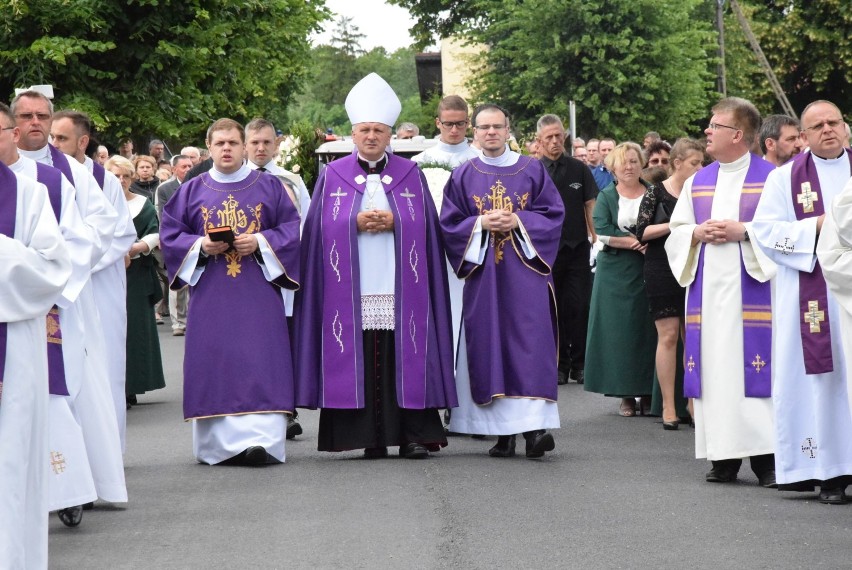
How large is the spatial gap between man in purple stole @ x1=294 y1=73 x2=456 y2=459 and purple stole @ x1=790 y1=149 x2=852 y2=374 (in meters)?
2.65

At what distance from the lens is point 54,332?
8484 millimetres

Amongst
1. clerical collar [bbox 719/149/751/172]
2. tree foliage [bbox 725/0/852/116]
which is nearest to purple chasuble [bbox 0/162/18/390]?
clerical collar [bbox 719/149/751/172]

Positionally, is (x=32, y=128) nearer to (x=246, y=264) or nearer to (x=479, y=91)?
(x=246, y=264)

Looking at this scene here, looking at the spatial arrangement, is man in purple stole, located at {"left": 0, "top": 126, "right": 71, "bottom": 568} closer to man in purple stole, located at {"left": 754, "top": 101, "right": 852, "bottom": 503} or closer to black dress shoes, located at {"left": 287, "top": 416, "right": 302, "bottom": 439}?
man in purple stole, located at {"left": 754, "top": 101, "right": 852, "bottom": 503}

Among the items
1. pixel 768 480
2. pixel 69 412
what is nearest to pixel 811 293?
pixel 768 480

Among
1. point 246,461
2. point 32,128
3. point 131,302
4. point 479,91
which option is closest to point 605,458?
point 246,461

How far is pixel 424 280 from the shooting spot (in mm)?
10914

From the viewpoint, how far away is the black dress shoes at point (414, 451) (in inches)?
422

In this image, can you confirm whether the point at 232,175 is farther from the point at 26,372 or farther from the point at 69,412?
the point at 26,372

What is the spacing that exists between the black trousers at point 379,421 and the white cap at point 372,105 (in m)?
1.53

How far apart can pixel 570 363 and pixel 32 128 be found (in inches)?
298

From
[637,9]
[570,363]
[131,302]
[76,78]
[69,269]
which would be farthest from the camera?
[637,9]

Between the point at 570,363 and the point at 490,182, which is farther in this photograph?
the point at 570,363

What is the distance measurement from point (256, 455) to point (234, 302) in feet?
3.26
